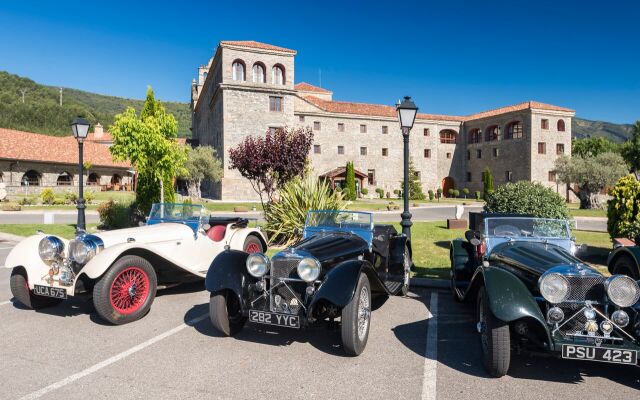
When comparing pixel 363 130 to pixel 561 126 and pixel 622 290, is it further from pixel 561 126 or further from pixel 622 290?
pixel 622 290

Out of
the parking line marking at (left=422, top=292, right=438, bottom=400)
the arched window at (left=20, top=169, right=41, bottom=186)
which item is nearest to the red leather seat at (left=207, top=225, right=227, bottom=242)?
the parking line marking at (left=422, top=292, right=438, bottom=400)

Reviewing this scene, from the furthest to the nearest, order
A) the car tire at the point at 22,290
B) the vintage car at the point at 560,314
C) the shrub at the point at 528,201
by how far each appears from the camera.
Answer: the shrub at the point at 528,201 → the car tire at the point at 22,290 → the vintage car at the point at 560,314

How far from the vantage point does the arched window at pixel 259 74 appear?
33.8 metres

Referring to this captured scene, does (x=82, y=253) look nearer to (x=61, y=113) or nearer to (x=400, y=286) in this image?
(x=400, y=286)

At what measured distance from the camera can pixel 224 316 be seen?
4.26m

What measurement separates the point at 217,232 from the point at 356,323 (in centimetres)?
373

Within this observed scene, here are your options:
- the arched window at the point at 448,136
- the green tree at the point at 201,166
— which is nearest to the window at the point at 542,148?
the arched window at the point at 448,136

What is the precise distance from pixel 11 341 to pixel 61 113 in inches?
3034

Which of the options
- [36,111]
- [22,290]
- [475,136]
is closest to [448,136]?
[475,136]

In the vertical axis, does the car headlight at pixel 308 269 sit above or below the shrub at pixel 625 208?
below

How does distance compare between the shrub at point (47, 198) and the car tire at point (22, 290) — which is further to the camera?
the shrub at point (47, 198)

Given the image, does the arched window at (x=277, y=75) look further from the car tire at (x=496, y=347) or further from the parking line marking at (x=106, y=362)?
the car tire at (x=496, y=347)

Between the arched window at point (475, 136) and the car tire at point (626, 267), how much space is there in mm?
44956

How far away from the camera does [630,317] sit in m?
3.49
